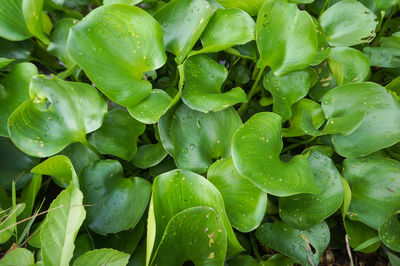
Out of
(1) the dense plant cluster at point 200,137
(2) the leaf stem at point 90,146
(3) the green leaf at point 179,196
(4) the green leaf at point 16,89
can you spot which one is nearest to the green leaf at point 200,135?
(1) the dense plant cluster at point 200,137

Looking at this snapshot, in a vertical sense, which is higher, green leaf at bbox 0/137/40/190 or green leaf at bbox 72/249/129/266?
green leaf at bbox 72/249/129/266

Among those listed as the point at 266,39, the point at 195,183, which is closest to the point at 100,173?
the point at 195,183

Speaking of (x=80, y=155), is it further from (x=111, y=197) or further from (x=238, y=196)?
(x=238, y=196)

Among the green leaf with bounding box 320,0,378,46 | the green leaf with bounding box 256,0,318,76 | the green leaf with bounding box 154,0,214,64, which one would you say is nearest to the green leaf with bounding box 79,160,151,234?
the green leaf with bounding box 154,0,214,64

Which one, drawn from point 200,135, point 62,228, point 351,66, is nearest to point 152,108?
point 200,135

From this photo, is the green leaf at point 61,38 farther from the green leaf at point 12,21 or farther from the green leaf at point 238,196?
the green leaf at point 238,196

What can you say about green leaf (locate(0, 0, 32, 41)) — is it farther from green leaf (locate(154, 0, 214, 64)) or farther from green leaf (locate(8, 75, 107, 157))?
green leaf (locate(154, 0, 214, 64))

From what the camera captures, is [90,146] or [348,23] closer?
[90,146]
